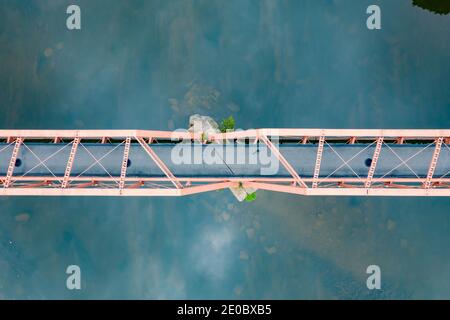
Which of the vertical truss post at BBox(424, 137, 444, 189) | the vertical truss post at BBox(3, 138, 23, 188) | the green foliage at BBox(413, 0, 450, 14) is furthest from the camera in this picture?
the green foliage at BBox(413, 0, 450, 14)

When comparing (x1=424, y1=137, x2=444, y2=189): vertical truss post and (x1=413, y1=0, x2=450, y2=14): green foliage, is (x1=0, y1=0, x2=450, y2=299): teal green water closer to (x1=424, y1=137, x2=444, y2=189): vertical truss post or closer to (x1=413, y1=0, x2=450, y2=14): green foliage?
(x1=413, y1=0, x2=450, y2=14): green foliage

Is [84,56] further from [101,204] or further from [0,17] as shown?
[101,204]

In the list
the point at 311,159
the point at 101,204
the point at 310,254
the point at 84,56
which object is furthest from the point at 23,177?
the point at 310,254

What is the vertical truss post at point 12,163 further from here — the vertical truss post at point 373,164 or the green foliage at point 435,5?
the green foliage at point 435,5

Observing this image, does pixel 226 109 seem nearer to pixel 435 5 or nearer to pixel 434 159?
pixel 434 159

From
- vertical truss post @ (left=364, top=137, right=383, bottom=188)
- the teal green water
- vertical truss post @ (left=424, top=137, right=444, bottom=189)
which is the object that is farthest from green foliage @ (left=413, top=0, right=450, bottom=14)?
vertical truss post @ (left=364, top=137, right=383, bottom=188)

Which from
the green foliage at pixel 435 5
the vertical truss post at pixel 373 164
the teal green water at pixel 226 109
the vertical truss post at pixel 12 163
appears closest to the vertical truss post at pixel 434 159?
the vertical truss post at pixel 373 164
